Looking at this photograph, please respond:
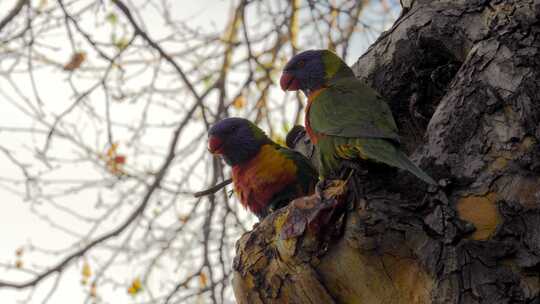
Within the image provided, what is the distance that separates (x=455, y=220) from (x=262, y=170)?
1200mm

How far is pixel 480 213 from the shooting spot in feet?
4.70

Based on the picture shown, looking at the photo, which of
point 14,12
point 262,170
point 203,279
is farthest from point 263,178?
point 14,12

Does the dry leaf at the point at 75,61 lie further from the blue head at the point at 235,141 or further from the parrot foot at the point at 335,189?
the parrot foot at the point at 335,189

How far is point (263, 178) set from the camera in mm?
2482

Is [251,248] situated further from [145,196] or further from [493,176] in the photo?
[145,196]

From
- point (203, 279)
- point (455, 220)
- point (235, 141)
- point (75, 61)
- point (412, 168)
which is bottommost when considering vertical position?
point (455, 220)

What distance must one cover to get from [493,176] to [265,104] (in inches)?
99.6

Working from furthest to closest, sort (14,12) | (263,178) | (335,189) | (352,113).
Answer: (14,12), (263,178), (352,113), (335,189)

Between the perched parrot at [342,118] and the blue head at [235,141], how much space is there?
35 cm

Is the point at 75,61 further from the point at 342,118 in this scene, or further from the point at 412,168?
the point at 412,168

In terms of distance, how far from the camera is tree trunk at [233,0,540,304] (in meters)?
1.38

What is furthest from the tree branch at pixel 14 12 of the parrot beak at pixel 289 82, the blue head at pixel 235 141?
the parrot beak at pixel 289 82

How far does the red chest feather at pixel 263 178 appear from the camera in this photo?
2453mm

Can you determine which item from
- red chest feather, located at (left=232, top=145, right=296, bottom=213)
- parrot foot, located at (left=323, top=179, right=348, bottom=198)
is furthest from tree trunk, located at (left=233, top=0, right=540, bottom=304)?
→ red chest feather, located at (left=232, top=145, right=296, bottom=213)
